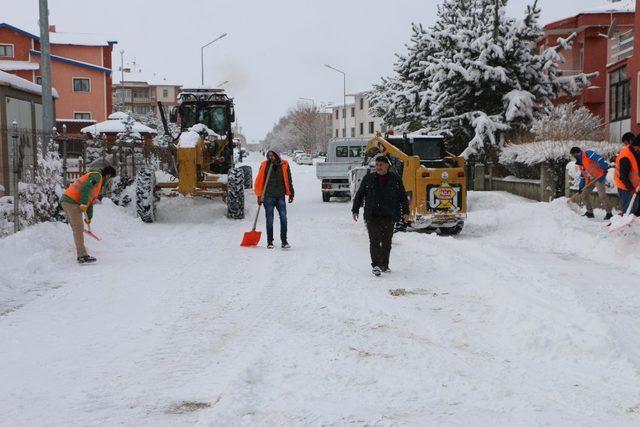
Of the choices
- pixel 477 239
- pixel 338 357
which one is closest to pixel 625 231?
pixel 477 239

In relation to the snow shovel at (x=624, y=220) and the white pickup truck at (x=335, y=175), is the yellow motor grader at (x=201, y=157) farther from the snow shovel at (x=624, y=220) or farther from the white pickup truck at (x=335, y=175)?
the snow shovel at (x=624, y=220)

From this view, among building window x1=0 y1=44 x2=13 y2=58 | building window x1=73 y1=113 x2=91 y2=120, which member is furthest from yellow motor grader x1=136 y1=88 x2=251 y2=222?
building window x1=73 y1=113 x2=91 y2=120

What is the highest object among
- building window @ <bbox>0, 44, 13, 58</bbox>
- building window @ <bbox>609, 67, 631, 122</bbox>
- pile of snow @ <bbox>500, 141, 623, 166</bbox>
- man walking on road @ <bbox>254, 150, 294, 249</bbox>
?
building window @ <bbox>0, 44, 13, 58</bbox>

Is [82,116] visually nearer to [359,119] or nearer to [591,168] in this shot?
[591,168]

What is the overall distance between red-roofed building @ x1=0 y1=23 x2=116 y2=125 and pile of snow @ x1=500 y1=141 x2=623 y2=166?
34206 mm

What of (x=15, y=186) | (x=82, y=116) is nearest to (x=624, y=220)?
(x=15, y=186)

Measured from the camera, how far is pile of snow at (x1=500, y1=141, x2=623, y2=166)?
18047 millimetres

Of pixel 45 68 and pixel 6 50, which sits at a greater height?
pixel 6 50

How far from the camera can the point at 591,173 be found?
14.8 m

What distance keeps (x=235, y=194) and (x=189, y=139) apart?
1.78m

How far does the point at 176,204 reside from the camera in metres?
18.2

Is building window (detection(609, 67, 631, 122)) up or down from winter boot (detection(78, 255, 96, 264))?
up

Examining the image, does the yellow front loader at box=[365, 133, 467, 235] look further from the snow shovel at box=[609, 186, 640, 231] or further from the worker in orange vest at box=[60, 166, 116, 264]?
the worker in orange vest at box=[60, 166, 116, 264]

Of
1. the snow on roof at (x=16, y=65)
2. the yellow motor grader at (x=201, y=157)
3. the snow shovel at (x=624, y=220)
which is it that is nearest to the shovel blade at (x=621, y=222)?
the snow shovel at (x=624, y=220)
